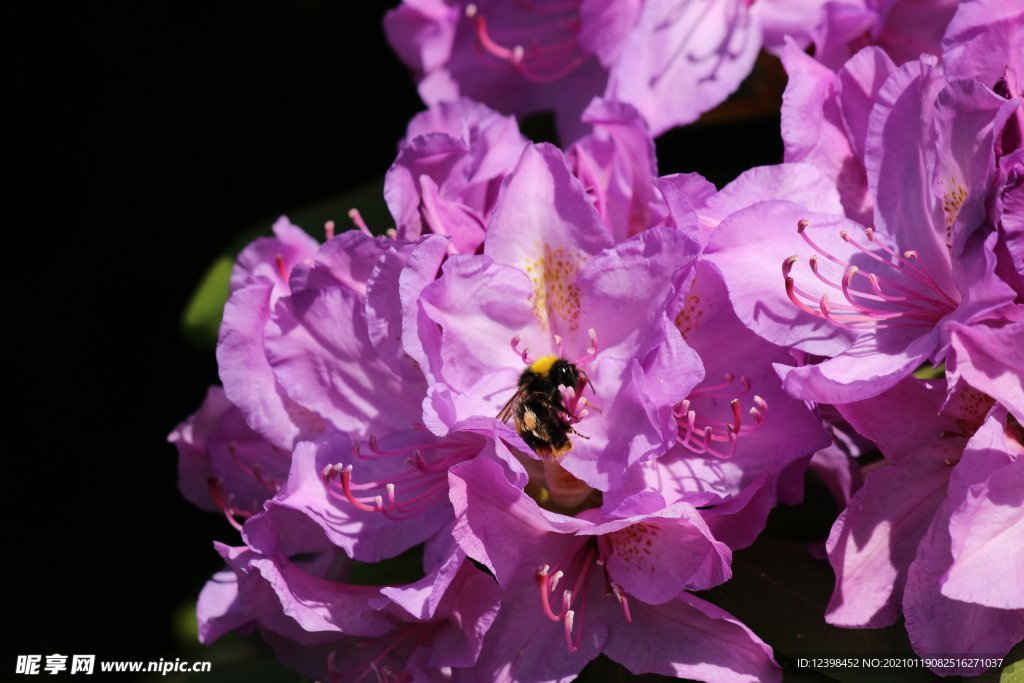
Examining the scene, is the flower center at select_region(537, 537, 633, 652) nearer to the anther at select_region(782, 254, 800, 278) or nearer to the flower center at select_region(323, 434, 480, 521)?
the flower center at select_region(323, 434, 480, 521)

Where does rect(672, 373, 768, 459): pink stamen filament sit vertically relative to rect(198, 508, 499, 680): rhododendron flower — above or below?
above

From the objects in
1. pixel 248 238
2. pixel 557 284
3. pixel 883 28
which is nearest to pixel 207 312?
pixel 248 238

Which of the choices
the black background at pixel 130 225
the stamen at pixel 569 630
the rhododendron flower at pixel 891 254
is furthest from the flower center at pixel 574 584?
the black background at pixel 130 225

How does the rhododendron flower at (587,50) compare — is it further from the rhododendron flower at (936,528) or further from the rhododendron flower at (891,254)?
the rhododendron flower at (936,528)

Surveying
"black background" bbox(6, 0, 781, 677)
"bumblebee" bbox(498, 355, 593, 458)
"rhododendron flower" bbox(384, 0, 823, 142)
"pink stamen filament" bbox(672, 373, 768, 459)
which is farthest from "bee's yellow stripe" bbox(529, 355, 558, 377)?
"black background" bbox(6, 0, 781, 677)

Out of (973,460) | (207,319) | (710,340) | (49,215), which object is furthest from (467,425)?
(49,215)

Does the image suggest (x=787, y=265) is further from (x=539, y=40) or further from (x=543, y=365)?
(x=539, y=40)

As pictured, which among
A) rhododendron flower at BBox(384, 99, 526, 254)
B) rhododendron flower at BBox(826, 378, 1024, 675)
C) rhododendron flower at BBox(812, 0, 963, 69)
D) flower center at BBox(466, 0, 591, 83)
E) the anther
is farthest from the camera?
flower center at BBox(466, 0, 591, 83)
